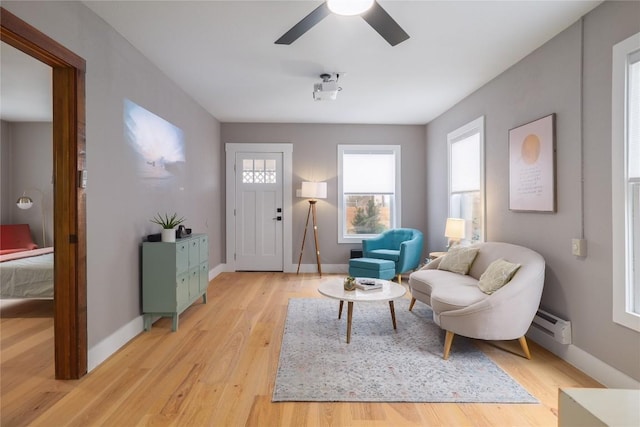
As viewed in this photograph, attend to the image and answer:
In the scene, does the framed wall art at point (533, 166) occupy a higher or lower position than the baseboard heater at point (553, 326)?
higher

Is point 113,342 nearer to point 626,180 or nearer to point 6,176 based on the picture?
point 626,180

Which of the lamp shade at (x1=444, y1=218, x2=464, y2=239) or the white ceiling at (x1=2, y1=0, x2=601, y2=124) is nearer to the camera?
the white ceiling at (x1=2, y1=0, x2=601, y2=124)

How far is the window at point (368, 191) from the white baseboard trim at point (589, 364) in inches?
128

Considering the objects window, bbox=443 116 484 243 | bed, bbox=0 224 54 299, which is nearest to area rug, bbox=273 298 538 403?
window, bbox=443 116 484 243

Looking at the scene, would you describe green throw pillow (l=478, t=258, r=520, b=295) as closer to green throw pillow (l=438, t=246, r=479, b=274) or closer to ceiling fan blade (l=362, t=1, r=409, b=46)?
green throw pillow (l=438, t=246, r=479, b=274)

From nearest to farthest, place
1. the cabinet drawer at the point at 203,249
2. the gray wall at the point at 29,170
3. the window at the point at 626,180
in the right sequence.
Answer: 1. the window at the point at 626,180
2. the cabinet drawer at the point at 203,249
3. the gray wall at the point at 29,170

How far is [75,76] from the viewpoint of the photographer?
2.26 m

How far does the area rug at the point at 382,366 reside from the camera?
207 cm

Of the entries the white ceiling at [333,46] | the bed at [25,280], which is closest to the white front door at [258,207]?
the white ceiling at [333,46]

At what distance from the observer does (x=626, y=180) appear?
2.09 m

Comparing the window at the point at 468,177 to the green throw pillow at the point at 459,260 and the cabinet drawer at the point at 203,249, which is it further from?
the cabinet drawer at the point at 203,249

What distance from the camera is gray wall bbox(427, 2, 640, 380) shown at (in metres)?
2.21

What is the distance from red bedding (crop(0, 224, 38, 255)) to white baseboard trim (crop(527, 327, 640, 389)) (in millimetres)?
6741

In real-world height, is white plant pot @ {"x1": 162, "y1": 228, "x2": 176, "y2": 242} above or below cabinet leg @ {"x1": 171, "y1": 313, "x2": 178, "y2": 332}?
above
